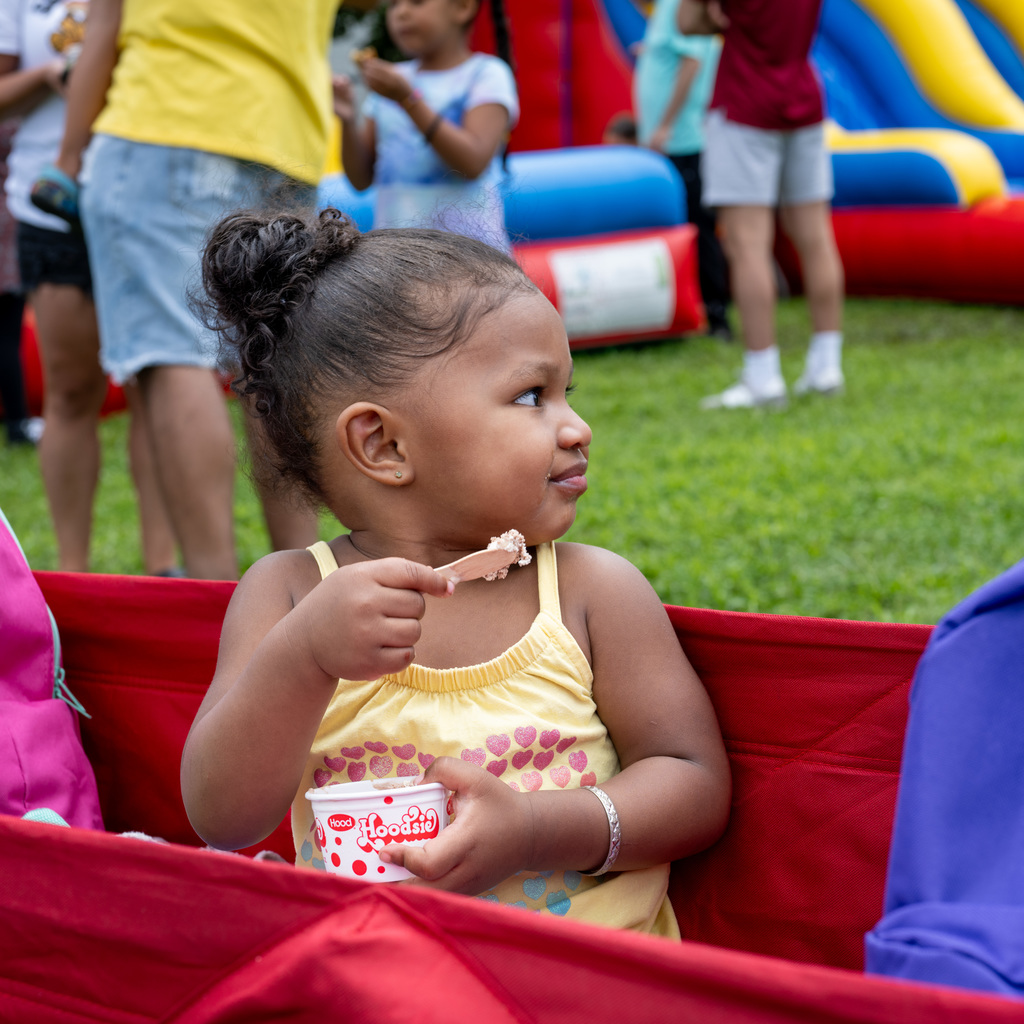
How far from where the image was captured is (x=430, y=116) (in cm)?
254

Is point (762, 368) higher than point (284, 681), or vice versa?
point (284, 681)

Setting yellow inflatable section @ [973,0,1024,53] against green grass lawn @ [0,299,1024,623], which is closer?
green grass lawn @ [0,299,1024,623]

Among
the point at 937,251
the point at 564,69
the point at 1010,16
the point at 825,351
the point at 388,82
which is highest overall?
the point at 388,82

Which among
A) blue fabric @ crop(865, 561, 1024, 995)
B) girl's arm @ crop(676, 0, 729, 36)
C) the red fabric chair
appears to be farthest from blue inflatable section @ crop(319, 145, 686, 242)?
blue fabric @ crop(865, 561, 1024, 995)

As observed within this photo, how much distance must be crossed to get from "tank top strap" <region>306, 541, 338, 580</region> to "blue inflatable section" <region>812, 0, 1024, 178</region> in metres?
7.35

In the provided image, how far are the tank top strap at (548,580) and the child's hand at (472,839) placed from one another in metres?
0.19

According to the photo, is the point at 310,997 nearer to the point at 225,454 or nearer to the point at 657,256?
the point at 225,454

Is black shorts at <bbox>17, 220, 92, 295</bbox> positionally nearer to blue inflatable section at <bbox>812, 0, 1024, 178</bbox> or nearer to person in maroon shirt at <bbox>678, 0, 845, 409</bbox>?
person in maroon shirt at <bbox>678, 0, 845, 409</bbox>

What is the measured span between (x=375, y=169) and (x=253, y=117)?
3.13ft

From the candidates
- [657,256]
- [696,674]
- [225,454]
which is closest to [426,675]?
[696,674]

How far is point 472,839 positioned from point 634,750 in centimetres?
24

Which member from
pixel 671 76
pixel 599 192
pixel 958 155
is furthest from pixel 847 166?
pixel 599 192

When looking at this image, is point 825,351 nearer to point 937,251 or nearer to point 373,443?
point 937,251

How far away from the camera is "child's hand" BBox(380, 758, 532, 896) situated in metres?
0.86
